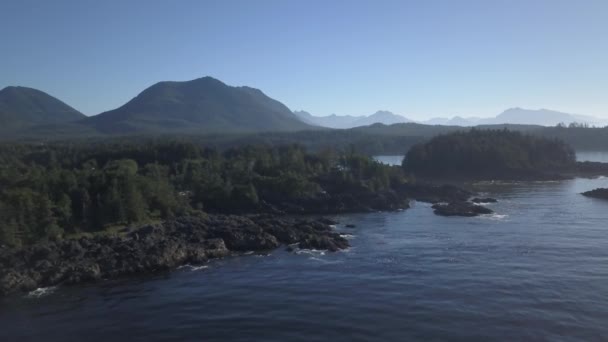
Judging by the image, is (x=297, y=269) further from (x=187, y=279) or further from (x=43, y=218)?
(x=43, y=218)

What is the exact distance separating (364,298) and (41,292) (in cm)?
1758

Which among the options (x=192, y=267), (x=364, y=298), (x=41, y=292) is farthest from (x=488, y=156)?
(x=41, y=292)

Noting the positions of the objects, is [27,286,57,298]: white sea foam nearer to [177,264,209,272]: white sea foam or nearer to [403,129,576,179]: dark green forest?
[177,264,209,272]: white sea foam

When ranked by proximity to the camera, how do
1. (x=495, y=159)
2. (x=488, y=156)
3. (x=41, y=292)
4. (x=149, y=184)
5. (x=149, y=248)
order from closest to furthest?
(x=41, y=292) < (x=149, y=248) < (x=149, y=184) < (x=495, y=159) < (x=488, y=156)

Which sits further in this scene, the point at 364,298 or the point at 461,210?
the point at 461,210

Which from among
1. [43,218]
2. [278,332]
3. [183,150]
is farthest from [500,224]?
[183,150]

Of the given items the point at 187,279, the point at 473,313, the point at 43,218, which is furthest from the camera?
the point at 43,218

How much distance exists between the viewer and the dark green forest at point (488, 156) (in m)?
91.4

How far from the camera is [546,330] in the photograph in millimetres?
22234

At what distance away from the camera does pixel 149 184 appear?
48.0 m

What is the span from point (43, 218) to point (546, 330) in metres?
33.0

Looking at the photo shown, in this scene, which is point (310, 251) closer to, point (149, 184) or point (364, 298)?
point (364, 298)

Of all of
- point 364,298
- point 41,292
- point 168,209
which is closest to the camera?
point 364,298

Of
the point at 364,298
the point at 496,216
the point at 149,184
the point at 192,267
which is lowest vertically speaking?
the point at 192,267
